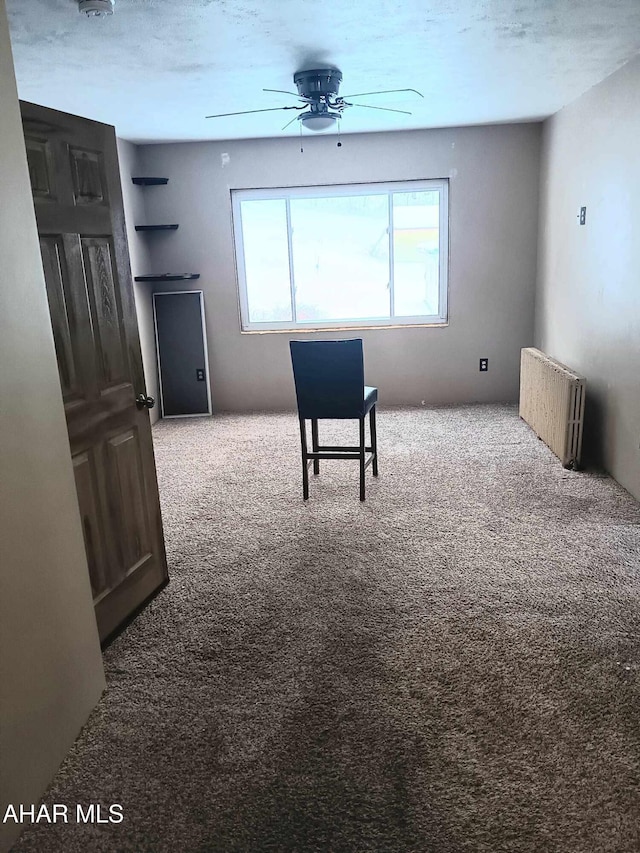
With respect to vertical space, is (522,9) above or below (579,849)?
above

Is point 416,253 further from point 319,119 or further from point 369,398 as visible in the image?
point 369,398

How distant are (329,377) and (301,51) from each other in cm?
164

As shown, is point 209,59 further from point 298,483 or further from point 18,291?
point 298,483

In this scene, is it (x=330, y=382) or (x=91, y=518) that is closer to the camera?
(x=91, y=518)

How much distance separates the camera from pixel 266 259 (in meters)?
5.90

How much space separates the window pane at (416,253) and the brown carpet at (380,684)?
264 centimetres

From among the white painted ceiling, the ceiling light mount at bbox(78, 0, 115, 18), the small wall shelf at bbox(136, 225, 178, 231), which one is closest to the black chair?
the white painted ceiling

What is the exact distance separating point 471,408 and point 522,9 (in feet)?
11.6

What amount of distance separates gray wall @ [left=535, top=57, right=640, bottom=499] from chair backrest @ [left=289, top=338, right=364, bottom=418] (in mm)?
1550

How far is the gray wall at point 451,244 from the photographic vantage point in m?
5.50

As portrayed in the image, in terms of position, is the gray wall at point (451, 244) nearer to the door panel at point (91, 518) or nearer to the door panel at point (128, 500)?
the door panel at point (128, 500)

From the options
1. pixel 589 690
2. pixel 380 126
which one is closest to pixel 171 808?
pixel 589 690

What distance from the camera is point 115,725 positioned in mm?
1970

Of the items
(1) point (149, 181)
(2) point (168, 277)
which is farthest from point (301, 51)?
(1) point (149, 181)
